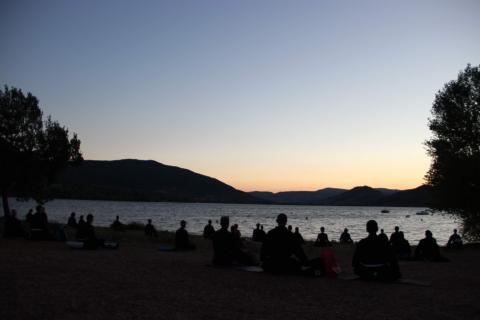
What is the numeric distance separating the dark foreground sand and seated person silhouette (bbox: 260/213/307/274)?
44 centimetres

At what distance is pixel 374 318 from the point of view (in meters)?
8.13

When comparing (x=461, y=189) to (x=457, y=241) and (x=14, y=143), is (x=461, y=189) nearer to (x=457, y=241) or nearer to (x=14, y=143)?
(x=457, y=241)

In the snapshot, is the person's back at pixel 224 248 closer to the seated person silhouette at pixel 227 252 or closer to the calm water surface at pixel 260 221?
the seated person silhouette at pixel 227 252

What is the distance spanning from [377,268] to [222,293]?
4748 mm

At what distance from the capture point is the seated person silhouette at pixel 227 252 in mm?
14930

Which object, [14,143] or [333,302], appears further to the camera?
[14,143]

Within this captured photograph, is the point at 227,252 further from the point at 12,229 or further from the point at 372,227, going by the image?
the point at 12,229

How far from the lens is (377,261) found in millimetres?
12523

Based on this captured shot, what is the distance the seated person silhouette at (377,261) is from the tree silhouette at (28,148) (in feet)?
94.7

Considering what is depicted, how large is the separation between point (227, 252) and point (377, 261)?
15.9 feet

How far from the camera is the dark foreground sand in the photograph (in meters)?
8.13

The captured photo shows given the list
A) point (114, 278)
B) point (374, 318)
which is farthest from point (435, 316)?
point (114, 278)

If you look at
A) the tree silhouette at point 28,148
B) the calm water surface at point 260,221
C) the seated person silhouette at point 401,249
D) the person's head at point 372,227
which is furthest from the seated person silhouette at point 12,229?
the calm water surface at point 260,221

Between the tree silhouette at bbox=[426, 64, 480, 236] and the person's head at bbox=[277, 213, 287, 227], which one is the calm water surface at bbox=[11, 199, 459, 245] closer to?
the tree silhouette at bbox=[426, 64, 480, 236]
